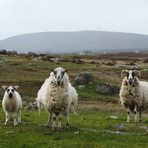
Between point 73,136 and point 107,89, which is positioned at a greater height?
point 73,136

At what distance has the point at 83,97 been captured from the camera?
178 feet

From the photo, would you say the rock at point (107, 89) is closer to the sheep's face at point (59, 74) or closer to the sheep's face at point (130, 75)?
the sheep's face at point (130, 75)

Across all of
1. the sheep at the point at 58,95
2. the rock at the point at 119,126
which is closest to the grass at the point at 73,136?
the rock at the point at 119,126

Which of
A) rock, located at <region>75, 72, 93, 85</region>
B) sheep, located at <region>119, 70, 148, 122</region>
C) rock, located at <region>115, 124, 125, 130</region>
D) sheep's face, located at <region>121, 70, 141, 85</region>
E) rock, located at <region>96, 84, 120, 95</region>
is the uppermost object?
sheep's face, located at <region>121, 70, 141, 85</region>

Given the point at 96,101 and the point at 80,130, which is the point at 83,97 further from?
the point at 80,130

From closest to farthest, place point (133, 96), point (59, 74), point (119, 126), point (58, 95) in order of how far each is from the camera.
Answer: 1. point (59, 74)
2. point (58, 95)
3. point (119, 126)
4. point (133, 96)

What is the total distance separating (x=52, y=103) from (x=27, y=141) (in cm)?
321

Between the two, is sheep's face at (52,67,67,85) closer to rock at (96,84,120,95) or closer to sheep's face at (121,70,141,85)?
sheep's face at (121,70,141,85)

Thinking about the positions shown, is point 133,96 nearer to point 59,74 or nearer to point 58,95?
point 58,95

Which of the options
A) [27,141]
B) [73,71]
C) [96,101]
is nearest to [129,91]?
[27,141]

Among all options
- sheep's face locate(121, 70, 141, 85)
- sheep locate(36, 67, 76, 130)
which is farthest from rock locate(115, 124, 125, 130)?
sheep's face locate(121, 70, 141, 85)

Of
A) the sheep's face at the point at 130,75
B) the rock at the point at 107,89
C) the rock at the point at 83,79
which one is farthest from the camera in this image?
the rock at the point at 83,79

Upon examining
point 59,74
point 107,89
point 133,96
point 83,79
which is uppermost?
point 59,74

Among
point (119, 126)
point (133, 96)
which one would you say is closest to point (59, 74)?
point (119, 126)
